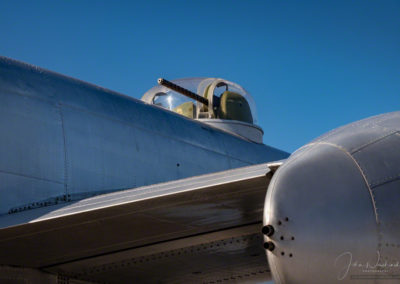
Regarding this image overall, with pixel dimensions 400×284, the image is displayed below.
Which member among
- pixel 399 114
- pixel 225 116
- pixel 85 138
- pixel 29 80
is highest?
pixel 225 116

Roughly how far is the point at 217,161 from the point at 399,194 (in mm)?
6644

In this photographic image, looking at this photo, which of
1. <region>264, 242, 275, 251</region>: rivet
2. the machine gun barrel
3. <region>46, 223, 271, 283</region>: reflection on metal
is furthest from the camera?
the machine gun barrel

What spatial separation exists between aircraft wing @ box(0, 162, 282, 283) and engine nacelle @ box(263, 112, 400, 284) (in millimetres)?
651

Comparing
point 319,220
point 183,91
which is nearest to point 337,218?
point 319,220

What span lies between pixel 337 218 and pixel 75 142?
490cm

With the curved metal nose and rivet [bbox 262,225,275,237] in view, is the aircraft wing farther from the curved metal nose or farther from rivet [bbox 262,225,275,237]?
rivet [bbox 262,225,275,237]

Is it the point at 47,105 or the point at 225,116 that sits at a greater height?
the point at 225,116

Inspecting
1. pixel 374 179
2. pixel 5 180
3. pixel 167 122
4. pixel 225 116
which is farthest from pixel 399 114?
pixel 225 116

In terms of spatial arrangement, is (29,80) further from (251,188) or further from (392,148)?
(392,148)

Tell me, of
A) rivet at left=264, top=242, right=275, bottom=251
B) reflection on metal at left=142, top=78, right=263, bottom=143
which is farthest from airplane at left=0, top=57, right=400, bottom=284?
reflection on metal at left=142, top=78, right=263, bottom=143

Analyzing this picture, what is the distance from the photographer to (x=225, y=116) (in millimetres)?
12711

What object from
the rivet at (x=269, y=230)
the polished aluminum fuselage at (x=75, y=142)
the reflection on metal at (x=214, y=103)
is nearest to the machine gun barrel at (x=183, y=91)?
the reflection on metal at (x=214, y=103)

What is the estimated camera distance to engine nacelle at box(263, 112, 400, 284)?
3.74 m

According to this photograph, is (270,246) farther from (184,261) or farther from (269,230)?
(184,261)
